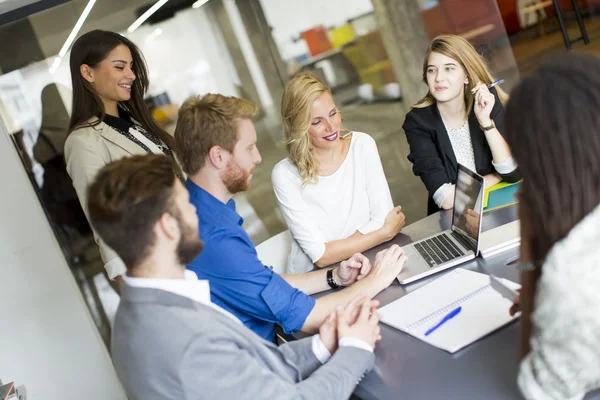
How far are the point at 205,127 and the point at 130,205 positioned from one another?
63 centimetres

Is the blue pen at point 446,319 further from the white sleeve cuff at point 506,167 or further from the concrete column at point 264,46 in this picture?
the concrete column at point 264,46

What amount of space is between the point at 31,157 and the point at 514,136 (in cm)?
335

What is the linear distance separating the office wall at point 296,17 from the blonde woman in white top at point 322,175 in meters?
1.89

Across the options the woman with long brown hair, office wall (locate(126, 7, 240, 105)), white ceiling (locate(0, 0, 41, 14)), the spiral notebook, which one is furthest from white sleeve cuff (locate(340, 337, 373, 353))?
office wall (locate(126, 7, 240, 105))

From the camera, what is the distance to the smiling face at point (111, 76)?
2.95m

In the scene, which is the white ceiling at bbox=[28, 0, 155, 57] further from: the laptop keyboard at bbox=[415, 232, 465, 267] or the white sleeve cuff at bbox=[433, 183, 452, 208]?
the laptop keyboard at bbox=[415, 232, 465, 267]

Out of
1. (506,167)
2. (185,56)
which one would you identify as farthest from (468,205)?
(185,56)

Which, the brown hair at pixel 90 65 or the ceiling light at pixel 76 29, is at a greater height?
the ceiling light at pixel 76 29

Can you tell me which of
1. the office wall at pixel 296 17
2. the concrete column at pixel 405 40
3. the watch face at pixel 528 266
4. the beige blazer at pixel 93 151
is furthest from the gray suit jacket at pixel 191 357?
the concrete column at pixel 405 40

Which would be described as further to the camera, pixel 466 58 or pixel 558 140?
pixel 466 58

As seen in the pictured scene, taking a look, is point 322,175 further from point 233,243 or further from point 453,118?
point 233,243

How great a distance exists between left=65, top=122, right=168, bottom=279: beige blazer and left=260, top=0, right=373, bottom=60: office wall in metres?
1.97

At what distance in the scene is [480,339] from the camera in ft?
4.98

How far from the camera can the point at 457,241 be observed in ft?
7.05
